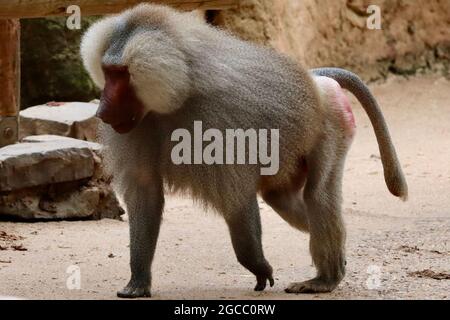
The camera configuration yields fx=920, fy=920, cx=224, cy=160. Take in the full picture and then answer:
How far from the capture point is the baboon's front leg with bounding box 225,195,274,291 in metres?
3.70

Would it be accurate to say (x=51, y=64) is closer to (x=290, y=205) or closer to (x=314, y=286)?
(x=290, y=205)

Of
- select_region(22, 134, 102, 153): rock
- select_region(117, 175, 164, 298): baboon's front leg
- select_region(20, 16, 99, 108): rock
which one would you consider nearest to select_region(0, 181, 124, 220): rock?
select_region(22, 134, 102, 153): rock

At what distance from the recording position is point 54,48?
8.81m

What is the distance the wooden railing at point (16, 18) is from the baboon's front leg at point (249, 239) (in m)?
1.43

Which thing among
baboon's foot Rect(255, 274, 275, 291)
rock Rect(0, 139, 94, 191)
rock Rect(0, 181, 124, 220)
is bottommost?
rock Rect(0, 181, 124, 220)

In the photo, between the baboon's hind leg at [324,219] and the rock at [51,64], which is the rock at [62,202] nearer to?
the baboon's hind leg at [324,219]

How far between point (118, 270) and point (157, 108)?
3.99 ft

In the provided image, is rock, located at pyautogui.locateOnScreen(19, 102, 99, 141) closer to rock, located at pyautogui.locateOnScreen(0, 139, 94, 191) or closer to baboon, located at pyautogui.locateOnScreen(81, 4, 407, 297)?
rock, located at pyautogui.locateOnScreen(0, 139, 94, 191)

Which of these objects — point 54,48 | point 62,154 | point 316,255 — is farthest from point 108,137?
point 54,48

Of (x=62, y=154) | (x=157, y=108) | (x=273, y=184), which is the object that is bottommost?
(x=62, y=154)

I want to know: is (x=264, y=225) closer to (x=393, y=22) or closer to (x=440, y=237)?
(x=440, y=237)

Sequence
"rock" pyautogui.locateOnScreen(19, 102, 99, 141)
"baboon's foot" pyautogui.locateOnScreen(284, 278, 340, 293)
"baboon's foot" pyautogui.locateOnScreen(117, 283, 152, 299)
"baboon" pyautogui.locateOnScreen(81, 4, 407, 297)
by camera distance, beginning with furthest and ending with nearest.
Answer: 1. "rock" pyautogui.locateOnScreen(19, 102, 99, 141)
2. "baboon's foot" pyautogui.locateOnScreen(284, 278, 340, 293)
3. "baboon's foot" pyautogui.locateOnScreen(117, 283, 152, 299)
4. "baboon" pyautogui.locateOnScreen(81, 4, 407, 297)

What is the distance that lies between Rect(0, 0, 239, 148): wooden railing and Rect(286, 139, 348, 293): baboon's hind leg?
1218 millimetres
